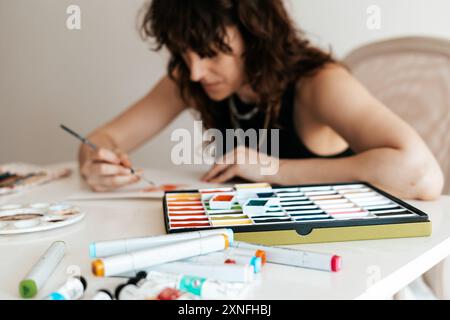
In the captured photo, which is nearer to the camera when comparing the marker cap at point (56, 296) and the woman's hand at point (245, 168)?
the marker cap at point (56, 296)

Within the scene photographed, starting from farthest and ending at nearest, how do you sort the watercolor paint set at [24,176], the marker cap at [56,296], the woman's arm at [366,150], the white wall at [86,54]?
the white wall at [86,54] → the watercolor paint set at [24,176] → the woman's arm at [366,150] → the marker cap at [56,296]

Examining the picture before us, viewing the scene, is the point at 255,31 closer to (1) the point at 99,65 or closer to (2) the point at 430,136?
(2) the point at 430,136

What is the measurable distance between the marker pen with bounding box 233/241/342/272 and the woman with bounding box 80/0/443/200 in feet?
1.07

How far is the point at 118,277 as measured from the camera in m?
0.47

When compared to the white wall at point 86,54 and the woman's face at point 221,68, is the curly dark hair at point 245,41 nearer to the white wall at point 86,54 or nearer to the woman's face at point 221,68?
the woman's face at point 221,68

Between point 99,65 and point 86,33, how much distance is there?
5.4 inches

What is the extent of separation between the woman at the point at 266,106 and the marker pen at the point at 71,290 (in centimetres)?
43

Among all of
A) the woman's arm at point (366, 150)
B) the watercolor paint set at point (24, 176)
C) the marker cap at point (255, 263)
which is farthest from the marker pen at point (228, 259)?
the watercolor paint set at point (24, 176)

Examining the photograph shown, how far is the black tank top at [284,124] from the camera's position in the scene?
1.11 metres

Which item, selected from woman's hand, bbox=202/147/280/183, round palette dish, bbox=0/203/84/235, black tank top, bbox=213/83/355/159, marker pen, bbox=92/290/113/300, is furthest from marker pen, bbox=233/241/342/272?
black tank top, bbox=213/83/355/159

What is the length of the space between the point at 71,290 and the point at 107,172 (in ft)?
1.49

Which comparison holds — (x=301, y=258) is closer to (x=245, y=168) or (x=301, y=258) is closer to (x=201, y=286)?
(x=201, y=286)

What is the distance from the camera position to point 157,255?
466 millimetres

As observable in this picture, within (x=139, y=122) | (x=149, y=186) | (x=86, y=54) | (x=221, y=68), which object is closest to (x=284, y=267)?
(x=149, y=186)
